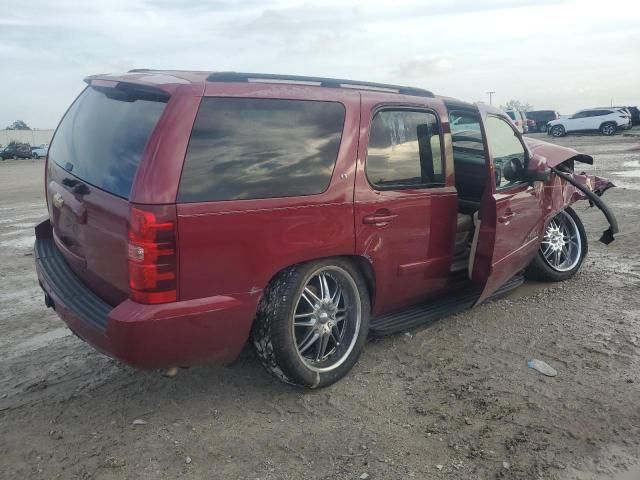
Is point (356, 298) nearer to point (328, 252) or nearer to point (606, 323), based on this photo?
point (328, 252)

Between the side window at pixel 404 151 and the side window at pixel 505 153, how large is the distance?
53 cm

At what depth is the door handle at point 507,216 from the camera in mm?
4250

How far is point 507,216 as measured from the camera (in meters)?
4.34

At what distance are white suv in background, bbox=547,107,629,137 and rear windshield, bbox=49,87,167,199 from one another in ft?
125

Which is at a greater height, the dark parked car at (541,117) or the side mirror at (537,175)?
the dark parked car at (541,117)

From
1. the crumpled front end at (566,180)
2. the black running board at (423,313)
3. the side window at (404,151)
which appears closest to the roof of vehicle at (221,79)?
the side window at (404,151)

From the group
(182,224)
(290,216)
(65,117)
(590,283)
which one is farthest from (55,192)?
(590,283)

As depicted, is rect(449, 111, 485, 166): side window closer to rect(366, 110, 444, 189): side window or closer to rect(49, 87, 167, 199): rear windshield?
rect(366, 110, 444, 189): side window

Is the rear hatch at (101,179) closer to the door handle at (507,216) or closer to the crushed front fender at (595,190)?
the door handle at (507,216)

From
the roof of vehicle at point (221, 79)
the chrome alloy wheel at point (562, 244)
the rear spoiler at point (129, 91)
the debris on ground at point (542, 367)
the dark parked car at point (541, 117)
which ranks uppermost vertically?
the dark parked car at point (541, 117)

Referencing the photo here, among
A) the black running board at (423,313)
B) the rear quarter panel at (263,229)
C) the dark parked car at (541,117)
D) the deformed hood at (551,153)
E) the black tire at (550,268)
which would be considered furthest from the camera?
the dark parked car at (541,117)

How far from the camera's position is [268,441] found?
3.09 m

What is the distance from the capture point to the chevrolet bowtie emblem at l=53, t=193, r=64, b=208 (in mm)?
3523

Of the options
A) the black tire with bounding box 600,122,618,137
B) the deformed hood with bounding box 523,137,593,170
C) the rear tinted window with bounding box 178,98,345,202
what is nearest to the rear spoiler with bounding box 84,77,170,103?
the rear tinted window with bounding box 178,98,345,202
